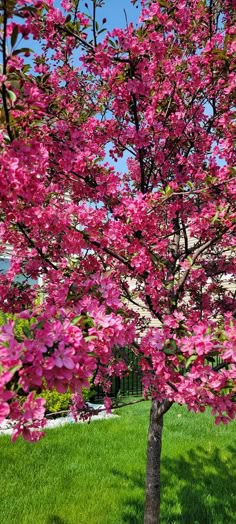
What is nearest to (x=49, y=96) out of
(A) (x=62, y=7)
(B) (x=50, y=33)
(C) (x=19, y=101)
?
(B) (x=50, y=33)

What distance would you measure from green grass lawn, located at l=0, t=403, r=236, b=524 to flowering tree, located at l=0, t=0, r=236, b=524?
2.62ft

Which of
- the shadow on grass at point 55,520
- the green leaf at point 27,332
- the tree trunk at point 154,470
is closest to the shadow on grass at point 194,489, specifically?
the tree trunk at point 154,470

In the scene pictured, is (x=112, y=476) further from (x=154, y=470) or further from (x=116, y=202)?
(x=116, y=202)

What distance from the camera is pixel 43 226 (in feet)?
10.4

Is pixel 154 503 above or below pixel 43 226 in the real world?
below

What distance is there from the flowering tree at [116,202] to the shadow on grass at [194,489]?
28.0 inches

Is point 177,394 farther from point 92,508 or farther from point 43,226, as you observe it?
point 92,508

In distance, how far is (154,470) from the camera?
400cm

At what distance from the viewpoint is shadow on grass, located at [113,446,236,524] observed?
443 cm

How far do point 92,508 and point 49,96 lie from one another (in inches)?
156

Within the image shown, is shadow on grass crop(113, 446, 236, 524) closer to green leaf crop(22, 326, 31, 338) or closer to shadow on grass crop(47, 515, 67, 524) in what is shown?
shadow on grass crop(47, 515, 67, 524)

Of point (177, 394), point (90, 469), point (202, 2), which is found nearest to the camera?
point (177, 394)

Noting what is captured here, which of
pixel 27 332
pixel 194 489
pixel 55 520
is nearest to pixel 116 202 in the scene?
pixel 27 332

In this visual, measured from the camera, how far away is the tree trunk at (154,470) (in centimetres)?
391
